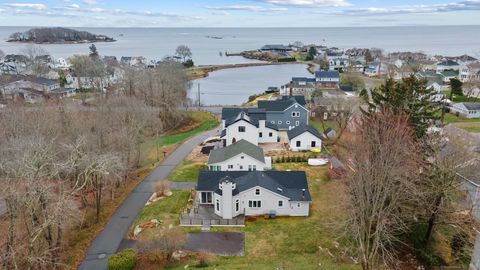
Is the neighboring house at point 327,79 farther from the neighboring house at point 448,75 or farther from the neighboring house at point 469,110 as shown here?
the neighboring house at point 469,110

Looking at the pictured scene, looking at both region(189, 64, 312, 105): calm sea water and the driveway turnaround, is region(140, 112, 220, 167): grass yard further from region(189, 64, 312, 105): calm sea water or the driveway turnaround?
region(189, 64, 312, 105): calm sea water

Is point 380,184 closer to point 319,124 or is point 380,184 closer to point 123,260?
point 123,260

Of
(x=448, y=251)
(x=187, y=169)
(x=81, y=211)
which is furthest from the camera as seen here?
(x=187, y=169)

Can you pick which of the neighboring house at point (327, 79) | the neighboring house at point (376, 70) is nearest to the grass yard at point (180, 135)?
the neighboring house at point (327, 79)

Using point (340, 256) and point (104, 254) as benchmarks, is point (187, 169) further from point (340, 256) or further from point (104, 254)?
point (340, 256)

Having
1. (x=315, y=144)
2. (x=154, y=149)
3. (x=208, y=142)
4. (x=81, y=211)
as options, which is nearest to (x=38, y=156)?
(x=81, y=211)
